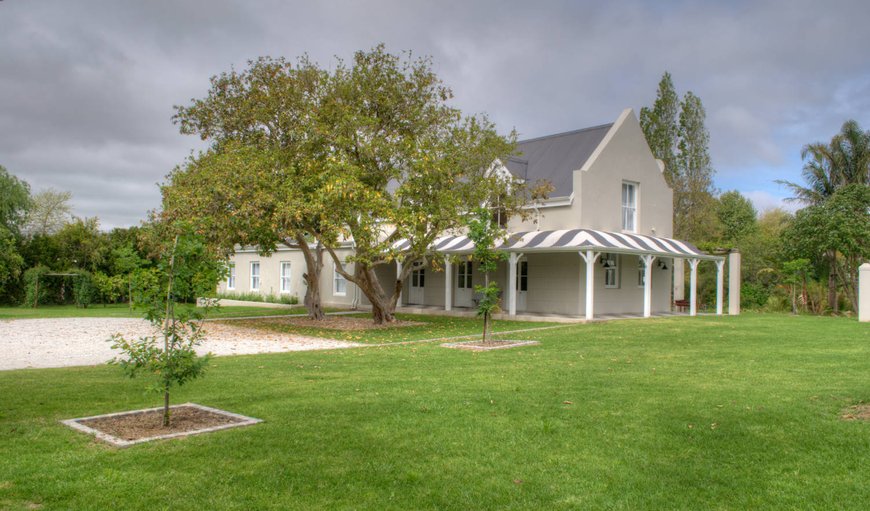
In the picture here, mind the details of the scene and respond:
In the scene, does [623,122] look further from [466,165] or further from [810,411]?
[810,411]

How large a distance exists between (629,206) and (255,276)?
810 inches

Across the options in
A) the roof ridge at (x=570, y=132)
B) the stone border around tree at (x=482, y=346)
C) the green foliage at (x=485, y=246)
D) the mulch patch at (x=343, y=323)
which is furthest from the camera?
the roof ridge at (x=570, y=132)

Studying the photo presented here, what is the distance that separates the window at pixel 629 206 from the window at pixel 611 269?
1616 mm

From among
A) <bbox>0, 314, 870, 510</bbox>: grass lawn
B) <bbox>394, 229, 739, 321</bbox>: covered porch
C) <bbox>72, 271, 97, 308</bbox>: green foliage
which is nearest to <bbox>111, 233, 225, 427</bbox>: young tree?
<bbox>0, 314, 870, 510</bbox>: grass lawn

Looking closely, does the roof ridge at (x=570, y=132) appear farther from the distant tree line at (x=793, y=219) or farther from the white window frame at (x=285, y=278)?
the white window frame at (x=285, y=278)

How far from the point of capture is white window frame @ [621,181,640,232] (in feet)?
82.0

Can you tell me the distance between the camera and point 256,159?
18000 millimetres

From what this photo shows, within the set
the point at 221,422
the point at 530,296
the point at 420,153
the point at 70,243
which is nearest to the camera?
the point at 221,422

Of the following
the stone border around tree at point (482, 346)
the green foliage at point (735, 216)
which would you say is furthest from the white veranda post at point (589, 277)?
the green foliage at point (735, 216)

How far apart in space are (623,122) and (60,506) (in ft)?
76.3

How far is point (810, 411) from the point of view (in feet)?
22.2

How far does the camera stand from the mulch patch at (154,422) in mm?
6090

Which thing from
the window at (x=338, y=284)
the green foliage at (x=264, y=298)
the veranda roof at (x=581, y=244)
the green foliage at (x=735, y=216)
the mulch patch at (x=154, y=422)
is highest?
the green foliage at (x=735, y=216)

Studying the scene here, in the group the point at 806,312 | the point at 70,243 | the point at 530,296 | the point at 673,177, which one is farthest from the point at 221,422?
the point at 673,177
